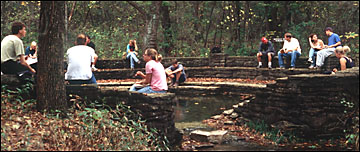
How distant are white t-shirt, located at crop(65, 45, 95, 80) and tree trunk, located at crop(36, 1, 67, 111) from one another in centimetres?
185

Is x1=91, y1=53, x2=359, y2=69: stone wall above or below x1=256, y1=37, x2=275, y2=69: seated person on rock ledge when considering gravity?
below

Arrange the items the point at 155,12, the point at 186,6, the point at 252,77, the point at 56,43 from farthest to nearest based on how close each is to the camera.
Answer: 1. the point at 186,6
2. the point at 155,12
3. the point at 252,77
4. the point at 56,43

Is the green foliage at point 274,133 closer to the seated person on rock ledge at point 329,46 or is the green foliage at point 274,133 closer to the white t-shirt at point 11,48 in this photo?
the white t-shirt at point 11,48

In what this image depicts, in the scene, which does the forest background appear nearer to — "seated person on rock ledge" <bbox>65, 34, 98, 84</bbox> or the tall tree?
the tall tree

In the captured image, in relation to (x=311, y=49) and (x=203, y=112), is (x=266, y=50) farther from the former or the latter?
(x=203, y=112)

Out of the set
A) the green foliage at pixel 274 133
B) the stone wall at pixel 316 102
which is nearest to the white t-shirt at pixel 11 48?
the green foliage at pixel 274 133

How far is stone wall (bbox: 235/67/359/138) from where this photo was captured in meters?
9.17

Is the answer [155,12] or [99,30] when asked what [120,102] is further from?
[99,30]

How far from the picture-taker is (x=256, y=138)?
9211 millimetres

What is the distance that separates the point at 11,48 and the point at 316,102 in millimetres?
5981

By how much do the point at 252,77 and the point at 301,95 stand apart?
24.3 feet

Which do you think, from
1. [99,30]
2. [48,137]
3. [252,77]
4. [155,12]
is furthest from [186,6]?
[48,137]

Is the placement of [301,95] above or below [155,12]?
below

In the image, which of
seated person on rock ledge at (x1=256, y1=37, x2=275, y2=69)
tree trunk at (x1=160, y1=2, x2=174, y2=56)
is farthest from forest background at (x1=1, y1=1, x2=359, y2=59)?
seated person on rock ledge at (x1=256, y1=37, x2=275, y2=69)
